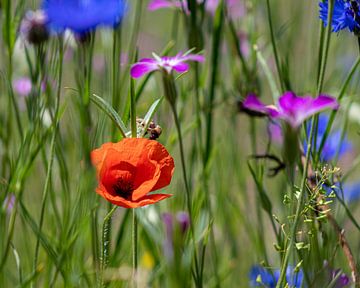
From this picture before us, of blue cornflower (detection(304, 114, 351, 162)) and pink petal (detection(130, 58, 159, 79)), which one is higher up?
pink petal (detection(130, 58, 159, 79))

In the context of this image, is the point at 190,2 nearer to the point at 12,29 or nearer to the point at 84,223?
the point at 12,29

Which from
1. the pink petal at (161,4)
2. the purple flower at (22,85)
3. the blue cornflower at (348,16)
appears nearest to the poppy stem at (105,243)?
the blue cornflower at (348,16)

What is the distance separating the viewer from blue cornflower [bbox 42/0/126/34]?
717 mm

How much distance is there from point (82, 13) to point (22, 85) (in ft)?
2.29

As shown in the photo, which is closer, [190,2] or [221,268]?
[190,2]

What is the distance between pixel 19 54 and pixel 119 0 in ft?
2.27

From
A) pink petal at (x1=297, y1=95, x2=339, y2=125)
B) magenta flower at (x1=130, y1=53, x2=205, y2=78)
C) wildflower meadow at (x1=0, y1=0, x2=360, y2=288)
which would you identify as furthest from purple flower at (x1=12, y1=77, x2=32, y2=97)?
pink petal at (x1=297, y1=95, x2=339, y2=125)

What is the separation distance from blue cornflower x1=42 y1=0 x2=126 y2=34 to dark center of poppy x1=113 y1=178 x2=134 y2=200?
16 cm

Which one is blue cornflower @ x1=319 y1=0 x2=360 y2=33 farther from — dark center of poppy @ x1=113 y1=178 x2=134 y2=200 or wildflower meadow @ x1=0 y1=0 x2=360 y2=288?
dark center of poppy @ x1=113 y1=178 x2=134 y2=200

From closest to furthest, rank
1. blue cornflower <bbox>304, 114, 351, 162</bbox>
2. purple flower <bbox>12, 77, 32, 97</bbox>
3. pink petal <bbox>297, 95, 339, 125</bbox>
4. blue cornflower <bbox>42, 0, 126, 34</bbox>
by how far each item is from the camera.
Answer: pink petal <bbox>297, 95, 339, 125</bbox>
blue cornflower <bbox>42, 0, 126, 34</bbox>
blue cornflower <bbox>304, 114, 351, 162</bbox>
purple flower <bbox>12, 77, 32, 97</bbox>

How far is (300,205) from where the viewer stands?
2.01ft

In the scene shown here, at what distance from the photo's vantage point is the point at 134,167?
2.15 feet

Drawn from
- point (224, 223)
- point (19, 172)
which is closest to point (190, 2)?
point (19, 172)

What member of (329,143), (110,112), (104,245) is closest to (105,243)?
(104,245)
